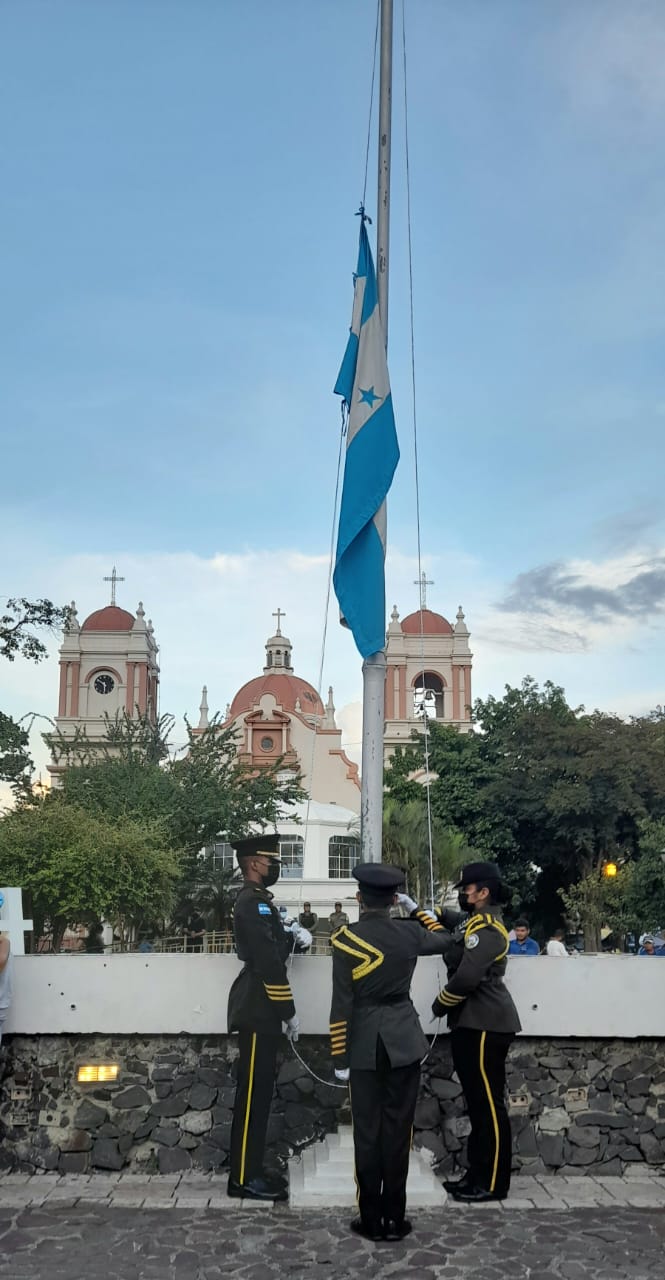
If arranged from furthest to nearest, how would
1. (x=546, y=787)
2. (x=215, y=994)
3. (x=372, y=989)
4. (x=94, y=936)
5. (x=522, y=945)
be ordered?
(x=546, y=787) < (x=94, y=936) < (x=522, y=945) < (x=215, y=994) < (x=372, y=989)

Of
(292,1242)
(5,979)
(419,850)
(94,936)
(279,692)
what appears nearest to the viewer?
(292,1242)

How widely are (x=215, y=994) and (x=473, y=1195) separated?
1.63 metres

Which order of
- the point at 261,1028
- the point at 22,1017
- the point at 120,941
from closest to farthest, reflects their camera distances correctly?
the point at 261,1028
the point at 22,1017
the point at 120,941

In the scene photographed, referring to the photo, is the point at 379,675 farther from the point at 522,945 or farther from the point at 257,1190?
the point at 522,945

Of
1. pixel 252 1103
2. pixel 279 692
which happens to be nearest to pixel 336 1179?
pixel 252 1103

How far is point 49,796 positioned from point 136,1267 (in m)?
21.6

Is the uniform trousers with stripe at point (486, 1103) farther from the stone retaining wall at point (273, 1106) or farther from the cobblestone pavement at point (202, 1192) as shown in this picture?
the stone retaining wall at point (273, 1106)

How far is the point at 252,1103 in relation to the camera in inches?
221

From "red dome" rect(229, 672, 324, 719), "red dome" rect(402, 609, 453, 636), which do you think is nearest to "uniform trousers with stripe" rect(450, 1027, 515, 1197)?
"red dome" rect(229, 672, 324, 719)

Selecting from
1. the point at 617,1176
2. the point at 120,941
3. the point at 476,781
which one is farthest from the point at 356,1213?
the point at 476,781

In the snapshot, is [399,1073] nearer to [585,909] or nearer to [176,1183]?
[176,1183]

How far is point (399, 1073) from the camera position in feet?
17.1

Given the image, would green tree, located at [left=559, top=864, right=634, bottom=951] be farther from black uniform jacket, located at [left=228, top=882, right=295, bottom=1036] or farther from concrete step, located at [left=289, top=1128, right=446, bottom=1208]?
black uniform jacket, located at [left=228, top=882, right=295, bottom=1036]

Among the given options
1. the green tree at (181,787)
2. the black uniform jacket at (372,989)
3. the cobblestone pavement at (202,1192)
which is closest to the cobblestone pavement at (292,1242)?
the cobblestone pavement at (202,1192)
